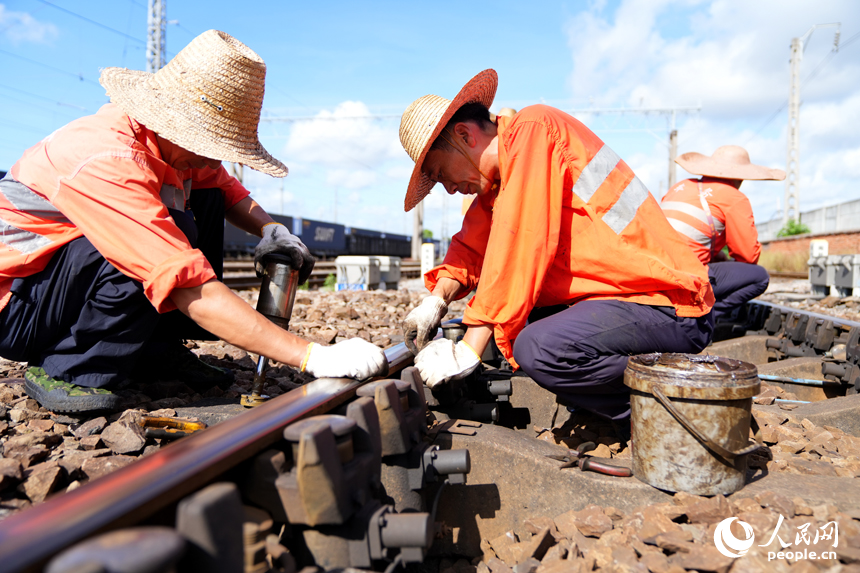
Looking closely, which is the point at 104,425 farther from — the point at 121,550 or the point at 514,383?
the point at 514,383

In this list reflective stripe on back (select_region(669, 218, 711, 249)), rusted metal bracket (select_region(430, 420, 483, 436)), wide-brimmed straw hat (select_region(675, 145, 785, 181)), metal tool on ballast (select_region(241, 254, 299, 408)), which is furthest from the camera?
wide-brimmed straw hat (select_region(675, 145, 785, 181))

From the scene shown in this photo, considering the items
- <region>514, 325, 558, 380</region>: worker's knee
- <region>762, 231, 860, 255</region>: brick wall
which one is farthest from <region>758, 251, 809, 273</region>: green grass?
<region>514, 325, 558, 380</region>: worker's knee

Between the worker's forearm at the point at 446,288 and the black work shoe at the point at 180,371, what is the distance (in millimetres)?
1244

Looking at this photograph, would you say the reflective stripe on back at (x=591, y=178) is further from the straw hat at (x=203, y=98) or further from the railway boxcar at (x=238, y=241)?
the railway boxcar at (x=238, y=241)

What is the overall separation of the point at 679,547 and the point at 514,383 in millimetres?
1473

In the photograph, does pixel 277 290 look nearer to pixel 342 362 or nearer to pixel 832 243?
pixel 342 362

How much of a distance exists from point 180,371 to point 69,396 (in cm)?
79

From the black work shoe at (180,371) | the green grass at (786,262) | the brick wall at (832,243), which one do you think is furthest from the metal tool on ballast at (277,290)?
the green grass at (786,262)

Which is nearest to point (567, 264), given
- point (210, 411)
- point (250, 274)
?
point (210, 411)

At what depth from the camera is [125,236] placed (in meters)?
2.01

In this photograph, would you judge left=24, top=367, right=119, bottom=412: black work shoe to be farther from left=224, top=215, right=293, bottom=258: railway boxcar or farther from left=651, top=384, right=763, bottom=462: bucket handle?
left=224, top=215, right=293, bottom=258: railway boxcar

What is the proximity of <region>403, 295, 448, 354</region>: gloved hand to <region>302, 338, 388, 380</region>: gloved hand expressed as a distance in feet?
2.32

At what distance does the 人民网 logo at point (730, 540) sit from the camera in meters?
1.57

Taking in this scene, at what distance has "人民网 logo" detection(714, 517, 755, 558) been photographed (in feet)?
5.16
